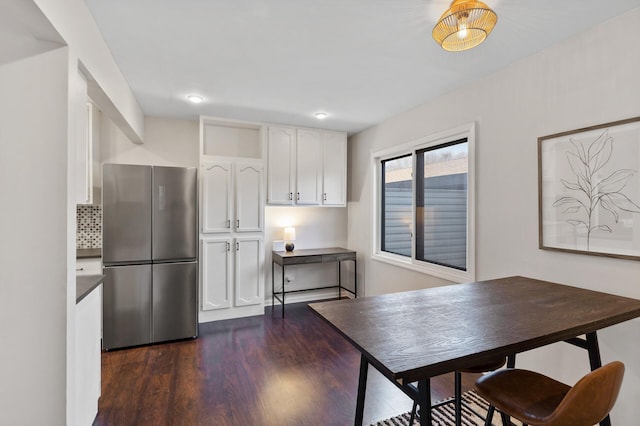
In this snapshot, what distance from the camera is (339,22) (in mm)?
1872

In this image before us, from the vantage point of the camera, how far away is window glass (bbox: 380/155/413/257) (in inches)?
146

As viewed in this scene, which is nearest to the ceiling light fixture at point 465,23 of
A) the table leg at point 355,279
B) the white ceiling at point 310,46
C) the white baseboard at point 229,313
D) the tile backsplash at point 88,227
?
the white ceiling at point 310,46

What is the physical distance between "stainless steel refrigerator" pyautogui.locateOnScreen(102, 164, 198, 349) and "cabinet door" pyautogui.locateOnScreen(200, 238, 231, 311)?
312 millimetres

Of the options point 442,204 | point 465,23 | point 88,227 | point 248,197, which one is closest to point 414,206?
point 442,204

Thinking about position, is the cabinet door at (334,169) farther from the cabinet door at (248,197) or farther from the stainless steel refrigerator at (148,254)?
the stainless steel refrigerator at (148,254)

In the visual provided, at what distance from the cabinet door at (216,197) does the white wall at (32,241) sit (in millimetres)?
2305

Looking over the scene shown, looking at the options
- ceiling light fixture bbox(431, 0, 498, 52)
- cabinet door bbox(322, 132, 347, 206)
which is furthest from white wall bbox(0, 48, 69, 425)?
cabinet door bbox(322, 132, 347, 206)

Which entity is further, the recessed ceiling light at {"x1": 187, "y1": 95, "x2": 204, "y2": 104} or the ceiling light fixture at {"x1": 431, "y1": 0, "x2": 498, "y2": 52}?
the recessed ceiling light at {"x1": 187, "y1": 95, "x2": 204, "y2": 104}

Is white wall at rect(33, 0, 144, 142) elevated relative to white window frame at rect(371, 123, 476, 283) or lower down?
elevated

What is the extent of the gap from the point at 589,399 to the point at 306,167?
365 centimetres

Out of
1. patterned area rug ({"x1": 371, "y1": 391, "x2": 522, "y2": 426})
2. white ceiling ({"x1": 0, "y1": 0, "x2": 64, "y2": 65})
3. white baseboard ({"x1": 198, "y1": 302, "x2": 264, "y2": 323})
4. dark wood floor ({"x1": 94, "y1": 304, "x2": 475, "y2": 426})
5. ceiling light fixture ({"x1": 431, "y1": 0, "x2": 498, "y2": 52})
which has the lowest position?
dark wood floor ({"x1": 94, "y1": 304, "x2": 475, "y2": 426})

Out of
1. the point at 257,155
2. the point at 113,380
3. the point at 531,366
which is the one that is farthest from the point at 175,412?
the point at 257,155

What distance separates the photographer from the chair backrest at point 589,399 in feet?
3.26

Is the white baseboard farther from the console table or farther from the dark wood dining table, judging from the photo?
the dark wood dining table
